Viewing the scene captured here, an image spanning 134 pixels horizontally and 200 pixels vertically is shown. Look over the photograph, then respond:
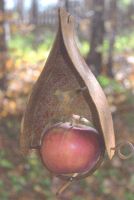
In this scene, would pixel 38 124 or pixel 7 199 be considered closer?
pixel 38 124

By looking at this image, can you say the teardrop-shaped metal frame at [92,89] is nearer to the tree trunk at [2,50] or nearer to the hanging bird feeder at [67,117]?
the hanging bird feeder at [67,117]

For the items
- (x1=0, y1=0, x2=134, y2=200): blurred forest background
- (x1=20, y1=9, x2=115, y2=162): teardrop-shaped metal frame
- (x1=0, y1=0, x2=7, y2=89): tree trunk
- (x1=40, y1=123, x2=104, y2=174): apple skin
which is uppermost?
(x1=20, y1=9, x2=115, y2=162): teardrop-shaped metal frame

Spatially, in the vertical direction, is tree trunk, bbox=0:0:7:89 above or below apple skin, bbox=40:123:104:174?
below

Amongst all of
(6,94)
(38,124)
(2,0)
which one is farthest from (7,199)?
(38,124)

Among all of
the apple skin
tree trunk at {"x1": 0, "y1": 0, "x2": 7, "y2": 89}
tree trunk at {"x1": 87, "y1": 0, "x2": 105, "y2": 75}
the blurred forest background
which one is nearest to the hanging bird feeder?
the apple skin

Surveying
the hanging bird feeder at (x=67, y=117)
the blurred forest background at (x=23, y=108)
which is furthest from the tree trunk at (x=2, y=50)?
the hanging bird feeder at (x=67, y=117)

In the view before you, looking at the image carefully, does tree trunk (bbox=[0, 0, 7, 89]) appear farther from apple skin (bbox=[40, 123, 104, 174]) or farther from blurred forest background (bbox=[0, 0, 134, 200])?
apple skin (bbox=[40, 123, 104, 174])

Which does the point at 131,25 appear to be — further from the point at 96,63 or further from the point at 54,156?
the point at 54,156
